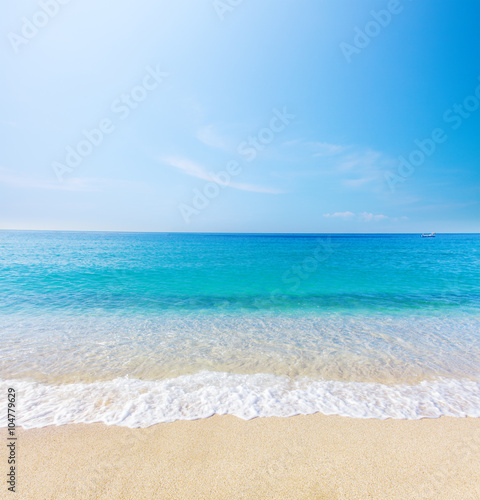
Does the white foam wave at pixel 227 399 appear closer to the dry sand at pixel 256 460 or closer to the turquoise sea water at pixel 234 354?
the turquoise sea water at pixel 234 354

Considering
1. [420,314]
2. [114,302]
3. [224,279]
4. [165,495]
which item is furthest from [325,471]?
A: [224,279]

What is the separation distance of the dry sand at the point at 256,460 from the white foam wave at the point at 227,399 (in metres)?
0.30

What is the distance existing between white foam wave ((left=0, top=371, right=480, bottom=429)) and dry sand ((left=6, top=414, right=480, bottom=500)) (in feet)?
1.00

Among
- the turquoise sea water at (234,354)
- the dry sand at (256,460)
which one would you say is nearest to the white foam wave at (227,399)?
the turquoise sea water at (234,354)

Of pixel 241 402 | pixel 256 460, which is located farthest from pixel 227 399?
pixel 256 460

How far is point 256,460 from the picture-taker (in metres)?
4.06

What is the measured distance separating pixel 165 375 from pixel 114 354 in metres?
2.38

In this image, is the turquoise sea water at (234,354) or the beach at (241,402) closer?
the beach at (241,402)

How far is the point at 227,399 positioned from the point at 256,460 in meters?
1.82

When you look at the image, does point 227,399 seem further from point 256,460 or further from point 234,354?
point 234,354

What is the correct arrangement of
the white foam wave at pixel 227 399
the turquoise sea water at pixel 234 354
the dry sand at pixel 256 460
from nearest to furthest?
the dry sand at pixel 256 460
the white foam wave at pixel 227 399
the turquoise sea water at pixel 234 354

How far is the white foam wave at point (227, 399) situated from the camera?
5203 millimetres

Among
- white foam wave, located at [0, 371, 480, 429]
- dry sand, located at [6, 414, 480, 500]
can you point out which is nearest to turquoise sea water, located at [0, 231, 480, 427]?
white foam wave, located at [0, 371, 480, 429]

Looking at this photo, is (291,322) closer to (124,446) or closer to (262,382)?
(262,382)
